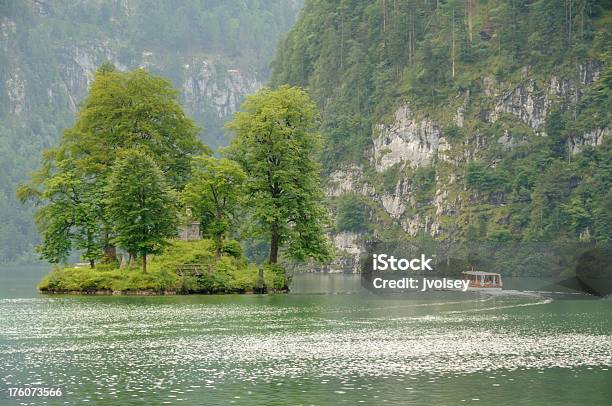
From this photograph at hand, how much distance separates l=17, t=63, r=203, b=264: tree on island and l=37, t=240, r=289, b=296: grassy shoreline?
2.37m

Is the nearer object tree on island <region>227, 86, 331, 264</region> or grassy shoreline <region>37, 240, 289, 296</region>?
grassy shoreline <region>37, 240, 289, 296</region>

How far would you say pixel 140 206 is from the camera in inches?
3501

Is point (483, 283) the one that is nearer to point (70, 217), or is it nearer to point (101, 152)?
point (101, 152)

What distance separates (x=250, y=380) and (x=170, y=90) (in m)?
65.5

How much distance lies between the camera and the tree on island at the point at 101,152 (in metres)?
93.2

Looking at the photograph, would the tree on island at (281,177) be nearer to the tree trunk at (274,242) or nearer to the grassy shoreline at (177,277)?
the tree trunk at (274,242)

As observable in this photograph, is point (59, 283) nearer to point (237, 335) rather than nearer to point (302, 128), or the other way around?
point (302, 128)

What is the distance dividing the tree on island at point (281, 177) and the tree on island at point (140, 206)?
8345mm

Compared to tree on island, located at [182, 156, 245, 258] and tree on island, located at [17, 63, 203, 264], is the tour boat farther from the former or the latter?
tree on island, located at [17, 63, 203, 264]

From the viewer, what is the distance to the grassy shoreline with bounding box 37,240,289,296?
89.2 metres

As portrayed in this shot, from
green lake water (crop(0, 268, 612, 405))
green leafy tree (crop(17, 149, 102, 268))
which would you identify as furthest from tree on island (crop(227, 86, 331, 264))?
green lake water (crop(0, 268, 612, 405))

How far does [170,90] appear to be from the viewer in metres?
103

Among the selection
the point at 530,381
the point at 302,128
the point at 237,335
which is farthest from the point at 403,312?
the point at 530,381

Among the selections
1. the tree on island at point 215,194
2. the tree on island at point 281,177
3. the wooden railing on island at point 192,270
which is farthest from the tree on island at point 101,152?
the tree on island at point 281,177
